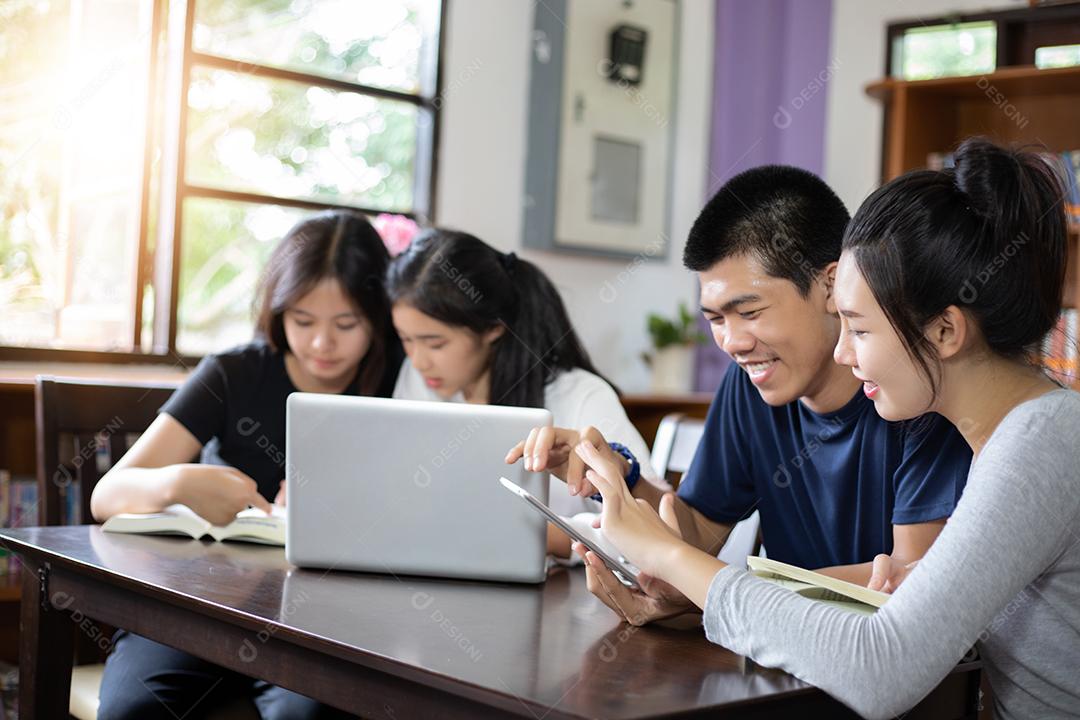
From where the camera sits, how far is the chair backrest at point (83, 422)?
1.91m

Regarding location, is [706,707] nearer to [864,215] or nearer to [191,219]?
[864,215]

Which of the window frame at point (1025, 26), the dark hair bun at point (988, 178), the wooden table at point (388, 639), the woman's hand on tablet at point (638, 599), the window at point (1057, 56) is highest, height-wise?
the window frame at point (1025, 26)

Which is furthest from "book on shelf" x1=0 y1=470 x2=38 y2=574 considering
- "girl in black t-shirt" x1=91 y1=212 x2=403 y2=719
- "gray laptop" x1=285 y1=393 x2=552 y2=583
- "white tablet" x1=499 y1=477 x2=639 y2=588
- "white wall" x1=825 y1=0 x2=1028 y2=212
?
"white wall" x1=825 y1=0 x2=1028 y2=212

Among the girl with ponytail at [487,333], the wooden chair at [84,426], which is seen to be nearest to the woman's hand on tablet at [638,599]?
the girl with ponytail at [487,333]

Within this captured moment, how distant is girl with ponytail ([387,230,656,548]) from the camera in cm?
199

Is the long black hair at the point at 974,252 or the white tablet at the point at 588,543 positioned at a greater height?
the long black hair at the point at 974,252

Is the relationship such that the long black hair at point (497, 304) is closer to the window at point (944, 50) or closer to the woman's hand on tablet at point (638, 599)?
the woman's hand on tablet at point (638, 599)

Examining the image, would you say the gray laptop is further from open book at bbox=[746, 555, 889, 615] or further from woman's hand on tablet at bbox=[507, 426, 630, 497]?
open book at bbox=[746, 555, 889, 615]

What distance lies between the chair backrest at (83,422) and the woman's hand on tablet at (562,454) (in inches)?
35.9

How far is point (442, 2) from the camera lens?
3762 millimetres

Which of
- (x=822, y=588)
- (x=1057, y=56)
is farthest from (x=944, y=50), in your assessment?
(x=822, y=588)

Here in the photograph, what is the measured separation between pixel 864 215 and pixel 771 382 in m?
0.34

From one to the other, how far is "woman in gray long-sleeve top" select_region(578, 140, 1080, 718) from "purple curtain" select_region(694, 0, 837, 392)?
3294mm

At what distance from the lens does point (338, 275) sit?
2104 mm
